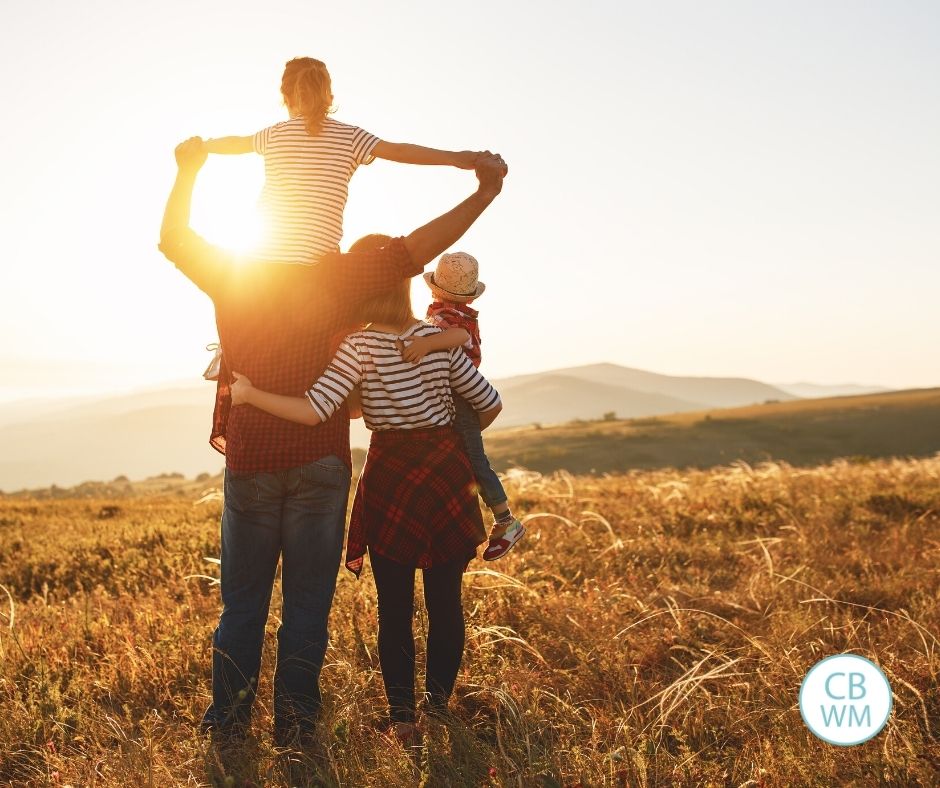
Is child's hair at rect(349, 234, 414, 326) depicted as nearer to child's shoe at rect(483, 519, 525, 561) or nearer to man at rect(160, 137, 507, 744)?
man at rect(160, 137, 507, 744)

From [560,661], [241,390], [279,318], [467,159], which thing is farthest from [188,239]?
[560,661]

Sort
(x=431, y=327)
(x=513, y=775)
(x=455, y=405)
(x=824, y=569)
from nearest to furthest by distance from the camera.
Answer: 1. (x=513, y=775)
2. (x=431, y=327)
3. (x=455, y=405)
4. (x=824, y=569)

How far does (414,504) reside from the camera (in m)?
3.76

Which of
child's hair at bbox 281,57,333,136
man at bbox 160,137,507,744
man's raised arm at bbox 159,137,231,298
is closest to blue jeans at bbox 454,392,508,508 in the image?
man at bbox 160,137,507,744

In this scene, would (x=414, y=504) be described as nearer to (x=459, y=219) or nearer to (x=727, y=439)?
(x=459, y=219)

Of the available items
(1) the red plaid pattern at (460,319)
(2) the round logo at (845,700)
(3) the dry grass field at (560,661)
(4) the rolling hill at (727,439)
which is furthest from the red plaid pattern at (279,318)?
(4) the rolling hill at (727,439)

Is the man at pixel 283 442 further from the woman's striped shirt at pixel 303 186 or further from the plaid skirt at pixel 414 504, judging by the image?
the plaid skirt at pixel 414 504

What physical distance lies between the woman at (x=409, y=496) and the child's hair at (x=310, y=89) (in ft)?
2.00

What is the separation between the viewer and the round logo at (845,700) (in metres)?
3.28

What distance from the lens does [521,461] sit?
39.5 meters

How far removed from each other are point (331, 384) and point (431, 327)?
600 millimetres

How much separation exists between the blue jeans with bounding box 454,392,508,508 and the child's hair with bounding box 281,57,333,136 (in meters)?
1.50

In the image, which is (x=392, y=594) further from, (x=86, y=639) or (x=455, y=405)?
(x=86, y=639)

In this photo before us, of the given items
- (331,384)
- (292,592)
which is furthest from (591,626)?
(331,384)
